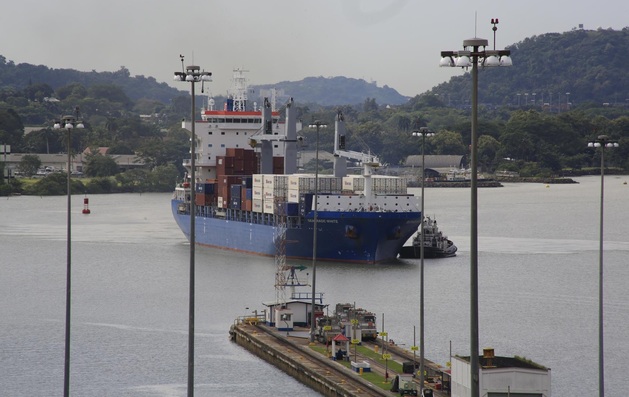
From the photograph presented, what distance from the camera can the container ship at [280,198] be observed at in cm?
6425

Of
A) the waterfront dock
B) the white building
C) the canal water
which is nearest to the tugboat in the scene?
the canal water

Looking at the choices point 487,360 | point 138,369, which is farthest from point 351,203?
point 487,360

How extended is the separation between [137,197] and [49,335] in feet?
348

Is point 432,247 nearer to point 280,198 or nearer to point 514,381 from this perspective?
point 280,198

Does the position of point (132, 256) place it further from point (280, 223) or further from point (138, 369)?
point (138, 369)

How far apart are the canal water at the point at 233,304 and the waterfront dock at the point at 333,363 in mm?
529

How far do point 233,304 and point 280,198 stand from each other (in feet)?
57.2

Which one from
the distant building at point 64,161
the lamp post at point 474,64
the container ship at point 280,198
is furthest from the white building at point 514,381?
the distant building at point 64,161

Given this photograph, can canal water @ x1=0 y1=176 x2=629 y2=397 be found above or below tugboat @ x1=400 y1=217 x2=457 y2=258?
below

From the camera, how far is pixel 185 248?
79625 millimetres

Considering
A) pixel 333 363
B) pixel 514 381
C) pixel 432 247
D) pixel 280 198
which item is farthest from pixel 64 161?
pixel 514 381

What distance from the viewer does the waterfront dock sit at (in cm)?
3203

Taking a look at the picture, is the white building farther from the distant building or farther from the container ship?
the distant building

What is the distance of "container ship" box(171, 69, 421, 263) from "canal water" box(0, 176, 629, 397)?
1.33 m
